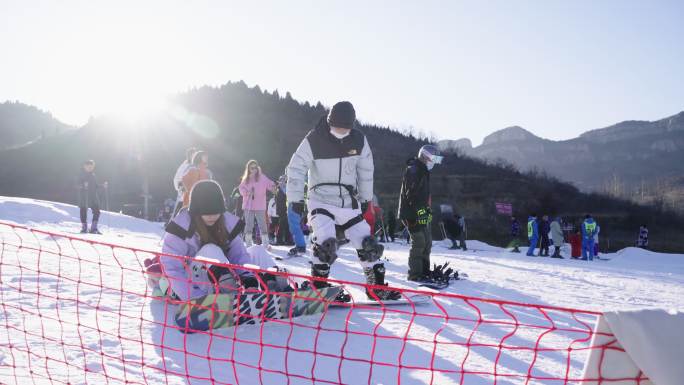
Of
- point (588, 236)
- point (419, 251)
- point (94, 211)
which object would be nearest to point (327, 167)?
point (419, 251)

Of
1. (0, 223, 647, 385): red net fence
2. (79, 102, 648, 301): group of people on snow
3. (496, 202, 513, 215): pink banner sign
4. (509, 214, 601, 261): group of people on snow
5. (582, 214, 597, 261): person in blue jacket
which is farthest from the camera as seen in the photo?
(496, 202, 513, 215): pink banner sign

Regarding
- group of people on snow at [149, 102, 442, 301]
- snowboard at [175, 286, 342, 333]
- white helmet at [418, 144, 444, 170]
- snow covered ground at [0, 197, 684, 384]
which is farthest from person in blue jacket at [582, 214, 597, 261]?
snowboard at [175, 286, 342, 333]

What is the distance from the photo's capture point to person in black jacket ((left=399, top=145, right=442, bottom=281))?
20.1 feet

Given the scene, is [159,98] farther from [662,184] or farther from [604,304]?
[662,184]

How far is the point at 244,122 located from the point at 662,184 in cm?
6416

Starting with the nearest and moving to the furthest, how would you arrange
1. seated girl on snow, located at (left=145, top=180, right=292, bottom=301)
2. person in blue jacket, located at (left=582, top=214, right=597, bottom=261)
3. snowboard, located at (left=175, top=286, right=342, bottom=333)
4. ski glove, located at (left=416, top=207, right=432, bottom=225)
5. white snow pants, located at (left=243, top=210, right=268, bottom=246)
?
1. snowboard, located at (left=175, top=286, right=342, bottom=333)
2. seated girl on snow, located at (left=145, top=180, right=292, bottom=301)
3. ski glove, located at (left=416, top=207, right=432, bottom=225)
4. white snow pants, located at (left=243, top=210, right=268, bottom=246)
5. person in blue jacket, located at (left=582, top=214, right=597, bottom=261)

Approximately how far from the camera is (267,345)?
9.84 feet

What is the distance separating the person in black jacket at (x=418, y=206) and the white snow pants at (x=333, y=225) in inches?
58.7

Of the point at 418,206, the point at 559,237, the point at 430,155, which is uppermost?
the point at 430,155

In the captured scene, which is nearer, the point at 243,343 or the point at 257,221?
the point at 243,343

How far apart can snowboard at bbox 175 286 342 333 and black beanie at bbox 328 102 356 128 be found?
162 centimetres

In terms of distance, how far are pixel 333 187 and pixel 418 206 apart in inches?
73.6

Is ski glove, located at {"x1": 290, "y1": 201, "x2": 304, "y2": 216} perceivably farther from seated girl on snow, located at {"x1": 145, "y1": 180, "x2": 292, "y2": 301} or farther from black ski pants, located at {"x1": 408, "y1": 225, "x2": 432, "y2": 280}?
black ski pants, located at {"x1": 408, "y1": 225, "x2": 432, "y2": 280}

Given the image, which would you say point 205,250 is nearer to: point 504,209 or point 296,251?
point 296,251
